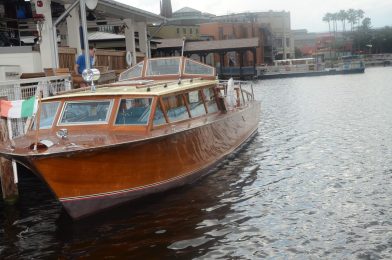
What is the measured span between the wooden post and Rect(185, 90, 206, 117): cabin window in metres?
4.19

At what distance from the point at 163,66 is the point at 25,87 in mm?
4102

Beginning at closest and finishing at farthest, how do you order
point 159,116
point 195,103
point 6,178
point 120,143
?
point 120,143
point 159,116
point 6,178
point 195,103

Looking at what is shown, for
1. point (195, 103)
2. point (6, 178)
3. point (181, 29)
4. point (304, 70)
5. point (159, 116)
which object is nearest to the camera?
point (159, 116)

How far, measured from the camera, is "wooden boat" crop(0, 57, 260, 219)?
29.2ft

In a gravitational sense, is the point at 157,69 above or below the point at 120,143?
above

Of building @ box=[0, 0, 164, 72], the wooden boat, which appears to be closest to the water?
the wooden boat

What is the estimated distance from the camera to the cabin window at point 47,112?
34.9 feet

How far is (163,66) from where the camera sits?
15.0 metres

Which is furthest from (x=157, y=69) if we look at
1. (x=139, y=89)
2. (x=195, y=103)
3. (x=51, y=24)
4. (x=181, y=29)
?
(x=181, y=29)

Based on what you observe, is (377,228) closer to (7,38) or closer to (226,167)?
(226,167)

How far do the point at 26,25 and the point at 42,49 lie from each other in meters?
7.55

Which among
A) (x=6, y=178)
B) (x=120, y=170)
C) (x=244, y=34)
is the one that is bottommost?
(x=6, y=178)

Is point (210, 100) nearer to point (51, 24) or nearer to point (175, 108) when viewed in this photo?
point (175, 108)

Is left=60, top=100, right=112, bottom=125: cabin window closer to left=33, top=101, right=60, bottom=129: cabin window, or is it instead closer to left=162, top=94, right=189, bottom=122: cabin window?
left=33, top=101, right=60, bottom=129: cabin window
